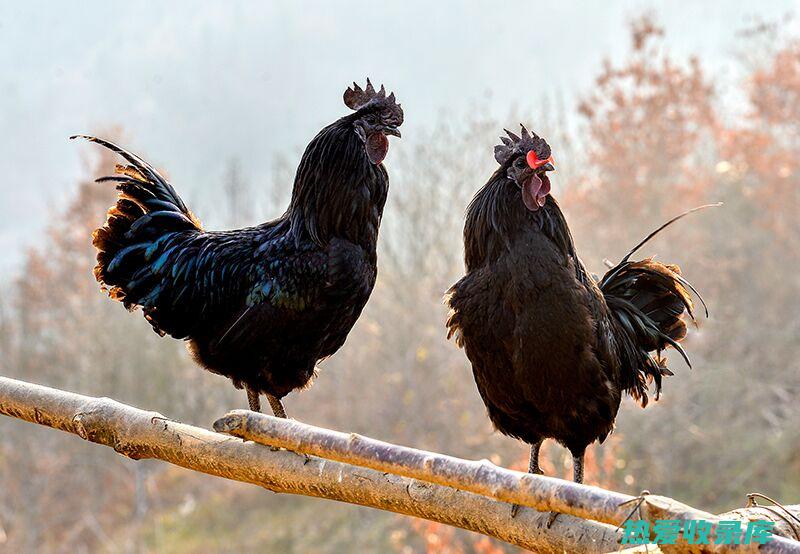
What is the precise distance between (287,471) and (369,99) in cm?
183

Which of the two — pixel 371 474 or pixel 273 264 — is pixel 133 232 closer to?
pixel 273 264

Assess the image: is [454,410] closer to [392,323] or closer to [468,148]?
[392,323]

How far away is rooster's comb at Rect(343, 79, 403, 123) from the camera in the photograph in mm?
4148

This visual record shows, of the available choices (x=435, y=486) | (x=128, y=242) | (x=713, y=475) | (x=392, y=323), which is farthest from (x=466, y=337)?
(x=392, y=323)

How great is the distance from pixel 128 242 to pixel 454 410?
13.7 meters

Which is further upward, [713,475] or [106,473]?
[713,475]

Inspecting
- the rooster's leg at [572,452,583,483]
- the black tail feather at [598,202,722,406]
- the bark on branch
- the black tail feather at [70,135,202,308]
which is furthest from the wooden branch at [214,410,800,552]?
the black tail feather at [598,202,722,406]

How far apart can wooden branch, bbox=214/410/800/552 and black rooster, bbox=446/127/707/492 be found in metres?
1.06

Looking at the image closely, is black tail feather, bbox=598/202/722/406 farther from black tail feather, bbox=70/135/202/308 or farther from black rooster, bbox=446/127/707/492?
black tail feather, bbox=70/135/202/308

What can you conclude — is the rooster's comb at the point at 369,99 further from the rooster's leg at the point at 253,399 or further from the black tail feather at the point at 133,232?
the rooster's leg at the point at 253,399

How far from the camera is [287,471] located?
133 inches

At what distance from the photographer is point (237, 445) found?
3514mm

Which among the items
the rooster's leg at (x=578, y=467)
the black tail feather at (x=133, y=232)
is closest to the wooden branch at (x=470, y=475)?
the rooster's leg at (x=578, y=467)

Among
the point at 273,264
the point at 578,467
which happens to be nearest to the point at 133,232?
the point at 273,264
